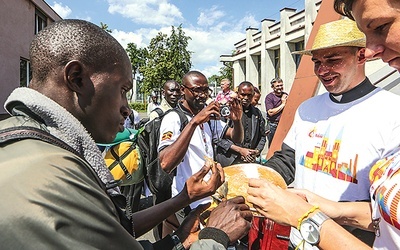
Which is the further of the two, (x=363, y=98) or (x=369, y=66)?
(x=369, y=66)

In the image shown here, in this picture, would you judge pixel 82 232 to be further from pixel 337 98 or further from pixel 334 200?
pixel 337 98

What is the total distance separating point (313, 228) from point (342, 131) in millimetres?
863

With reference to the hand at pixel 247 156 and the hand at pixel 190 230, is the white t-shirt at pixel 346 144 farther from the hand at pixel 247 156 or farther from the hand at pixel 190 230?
the hand at pixel 247 156

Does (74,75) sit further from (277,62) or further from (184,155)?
(277,62)

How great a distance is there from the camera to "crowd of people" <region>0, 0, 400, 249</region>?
0.81 meters

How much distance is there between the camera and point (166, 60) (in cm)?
2636

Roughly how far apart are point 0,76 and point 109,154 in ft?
41.4

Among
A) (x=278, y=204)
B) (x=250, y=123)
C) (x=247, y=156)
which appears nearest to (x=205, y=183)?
(x=278, y=204)

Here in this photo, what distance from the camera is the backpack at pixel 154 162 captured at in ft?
9.85

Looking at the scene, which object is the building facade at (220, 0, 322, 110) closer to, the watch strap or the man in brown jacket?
the watch strap

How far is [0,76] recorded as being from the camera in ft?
43.4

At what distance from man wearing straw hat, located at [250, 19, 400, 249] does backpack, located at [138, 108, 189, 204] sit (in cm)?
104

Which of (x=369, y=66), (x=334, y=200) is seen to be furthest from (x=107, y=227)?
(x=369, y=66)

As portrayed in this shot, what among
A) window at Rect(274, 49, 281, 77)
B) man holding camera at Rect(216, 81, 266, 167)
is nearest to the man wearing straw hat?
man holding camera at Rect(216, 81, 266, 167)
